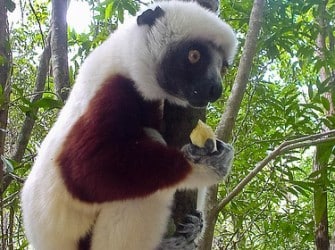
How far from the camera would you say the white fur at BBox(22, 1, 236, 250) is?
2.35 meters

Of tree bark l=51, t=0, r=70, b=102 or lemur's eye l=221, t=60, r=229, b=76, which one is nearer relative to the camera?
lemur's eye l=221, t=60, r=229, b=76

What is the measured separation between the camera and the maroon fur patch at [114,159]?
2191mm

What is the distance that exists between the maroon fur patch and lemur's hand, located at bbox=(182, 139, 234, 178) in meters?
0.06

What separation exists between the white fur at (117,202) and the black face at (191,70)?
5 centimetres

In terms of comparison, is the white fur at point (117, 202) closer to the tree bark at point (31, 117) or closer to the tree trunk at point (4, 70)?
the tree trunk at point (4, 70)

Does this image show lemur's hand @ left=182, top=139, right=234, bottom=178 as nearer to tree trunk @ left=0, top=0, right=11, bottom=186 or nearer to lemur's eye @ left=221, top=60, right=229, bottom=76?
lemur's eye @ left=221, top=60, right=229, bottom=76

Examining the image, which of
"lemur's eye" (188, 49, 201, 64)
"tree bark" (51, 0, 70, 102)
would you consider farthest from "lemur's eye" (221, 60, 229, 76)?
"tree bark" (51, 0, 70, 102)

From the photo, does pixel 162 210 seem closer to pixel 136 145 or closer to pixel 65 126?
pixel 136 145

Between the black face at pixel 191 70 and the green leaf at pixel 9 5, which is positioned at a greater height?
the green leaf at pixel 9 5

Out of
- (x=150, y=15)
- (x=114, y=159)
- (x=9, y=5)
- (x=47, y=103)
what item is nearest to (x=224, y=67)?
(x=150, y=15)

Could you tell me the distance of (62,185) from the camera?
2.39m

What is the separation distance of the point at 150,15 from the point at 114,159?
0.89 m

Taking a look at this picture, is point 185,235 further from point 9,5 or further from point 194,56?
point 9,5

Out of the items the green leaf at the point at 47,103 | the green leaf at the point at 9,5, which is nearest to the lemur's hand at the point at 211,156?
the green leaf at the point at 47,103
